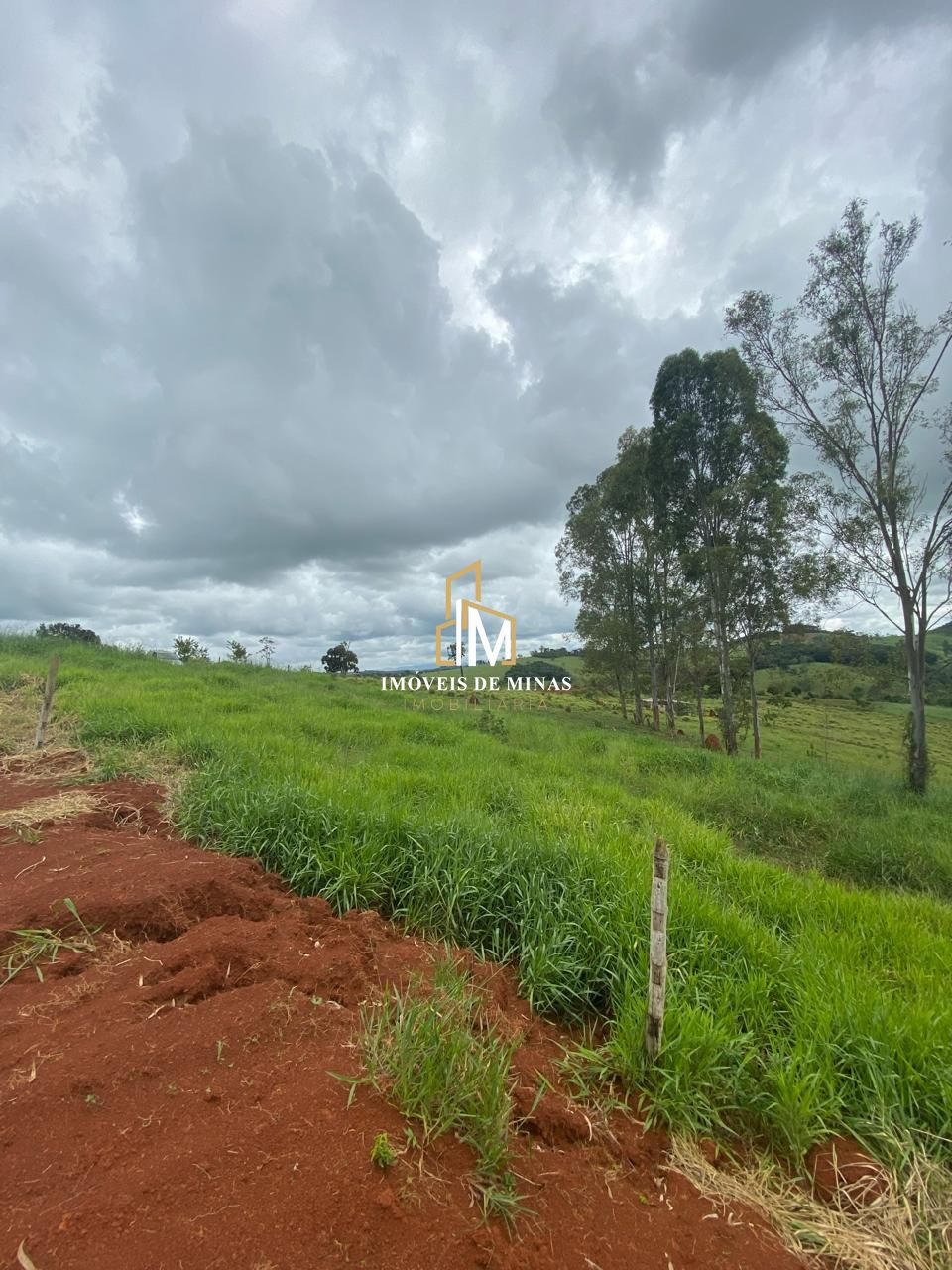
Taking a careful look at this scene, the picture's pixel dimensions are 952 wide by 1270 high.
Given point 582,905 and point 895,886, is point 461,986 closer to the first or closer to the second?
point 582,905

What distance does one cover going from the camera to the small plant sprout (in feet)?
5.19

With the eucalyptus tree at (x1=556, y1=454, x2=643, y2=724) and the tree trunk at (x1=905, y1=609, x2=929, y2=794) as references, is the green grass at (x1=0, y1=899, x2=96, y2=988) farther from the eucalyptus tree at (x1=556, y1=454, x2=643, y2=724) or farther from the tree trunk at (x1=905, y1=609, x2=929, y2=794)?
the eucalyptus tree at (x1=556, y1=454, x2=643, y2=724)

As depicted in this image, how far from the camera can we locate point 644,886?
3.55m

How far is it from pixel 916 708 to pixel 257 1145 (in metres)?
12.7

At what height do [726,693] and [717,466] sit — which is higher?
[717,466]

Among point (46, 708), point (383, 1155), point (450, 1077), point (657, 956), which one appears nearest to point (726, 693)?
point (657, 956)

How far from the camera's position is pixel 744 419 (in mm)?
16344

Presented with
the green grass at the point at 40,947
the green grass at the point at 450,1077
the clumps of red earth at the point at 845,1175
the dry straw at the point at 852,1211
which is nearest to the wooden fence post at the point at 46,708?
the green grass at the point at 40,947

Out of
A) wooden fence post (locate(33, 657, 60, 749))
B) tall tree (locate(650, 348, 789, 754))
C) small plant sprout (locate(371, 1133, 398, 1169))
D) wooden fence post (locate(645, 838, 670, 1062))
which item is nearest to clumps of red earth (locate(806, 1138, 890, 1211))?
wooden fence post (locate(645, 838, 670, 1062))

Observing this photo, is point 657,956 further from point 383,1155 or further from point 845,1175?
point 383,1155

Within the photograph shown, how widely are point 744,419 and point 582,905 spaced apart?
1694 centimetres

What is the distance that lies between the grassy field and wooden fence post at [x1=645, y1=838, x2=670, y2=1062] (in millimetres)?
77

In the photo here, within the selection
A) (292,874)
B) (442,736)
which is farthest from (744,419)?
(292,874)

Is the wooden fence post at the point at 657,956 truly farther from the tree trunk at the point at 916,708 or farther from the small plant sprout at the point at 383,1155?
the tree trunk at the point at 916,708
